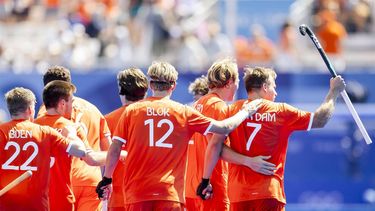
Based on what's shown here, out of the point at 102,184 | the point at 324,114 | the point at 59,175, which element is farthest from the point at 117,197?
the point at 324,114

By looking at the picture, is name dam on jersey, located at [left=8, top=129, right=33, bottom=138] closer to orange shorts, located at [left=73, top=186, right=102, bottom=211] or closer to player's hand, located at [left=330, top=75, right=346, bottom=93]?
orange shorts, located at [left=73, top=186, right=102, bottom=211]

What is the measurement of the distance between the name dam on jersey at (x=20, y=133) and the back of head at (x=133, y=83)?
4.05 ft

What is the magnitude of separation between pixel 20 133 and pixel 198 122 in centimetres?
177

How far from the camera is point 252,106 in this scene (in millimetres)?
11516

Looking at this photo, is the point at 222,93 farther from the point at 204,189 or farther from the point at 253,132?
the point at 204,189

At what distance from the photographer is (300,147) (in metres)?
23.0

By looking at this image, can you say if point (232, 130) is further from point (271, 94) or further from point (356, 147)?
point (356, 147)

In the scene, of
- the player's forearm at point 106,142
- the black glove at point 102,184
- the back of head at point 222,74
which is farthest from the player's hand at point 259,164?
the player's forearm at point 106,142

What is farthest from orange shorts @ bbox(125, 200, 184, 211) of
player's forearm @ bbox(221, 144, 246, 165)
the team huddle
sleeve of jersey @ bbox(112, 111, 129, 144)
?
player's forearm @ bbox(221, 144, 246, 165)

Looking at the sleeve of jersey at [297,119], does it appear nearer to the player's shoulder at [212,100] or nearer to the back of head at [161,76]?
the player's shoulder at [212,100]

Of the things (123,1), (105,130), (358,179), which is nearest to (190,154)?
(105,130)

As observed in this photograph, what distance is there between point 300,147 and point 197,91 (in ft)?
31.3

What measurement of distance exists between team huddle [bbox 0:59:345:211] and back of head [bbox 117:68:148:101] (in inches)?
0.4

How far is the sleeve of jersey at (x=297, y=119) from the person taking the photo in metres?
11.5
